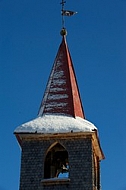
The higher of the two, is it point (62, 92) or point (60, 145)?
point (62, 92)

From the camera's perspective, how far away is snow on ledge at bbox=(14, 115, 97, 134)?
20328 mm

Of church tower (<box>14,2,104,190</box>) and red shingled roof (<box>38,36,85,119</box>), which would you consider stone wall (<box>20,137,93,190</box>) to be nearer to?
church tower (<box>14,2,104,190</box>)

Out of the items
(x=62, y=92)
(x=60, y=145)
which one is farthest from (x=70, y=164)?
(x=62, y=92)

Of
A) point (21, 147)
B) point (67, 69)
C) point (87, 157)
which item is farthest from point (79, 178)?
point (67, 69)

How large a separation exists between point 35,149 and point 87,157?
5.89 ft

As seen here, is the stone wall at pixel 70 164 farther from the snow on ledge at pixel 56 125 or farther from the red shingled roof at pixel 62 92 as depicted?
the red shingled roof at pixel 62 92

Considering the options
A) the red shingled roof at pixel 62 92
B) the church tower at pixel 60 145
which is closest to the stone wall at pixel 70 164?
the church tower at pixel 60 145

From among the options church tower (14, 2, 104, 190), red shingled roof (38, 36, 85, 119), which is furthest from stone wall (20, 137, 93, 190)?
red shingled roof (38, 36, 85, 119)

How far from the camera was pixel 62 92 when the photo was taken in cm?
2178

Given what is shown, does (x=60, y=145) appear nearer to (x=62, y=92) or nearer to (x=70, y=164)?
(x=70, y=164)

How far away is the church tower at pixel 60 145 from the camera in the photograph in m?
19.8

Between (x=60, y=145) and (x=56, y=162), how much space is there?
803 mm

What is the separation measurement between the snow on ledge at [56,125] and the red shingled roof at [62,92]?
383 millimetres

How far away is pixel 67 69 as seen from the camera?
22.5m
